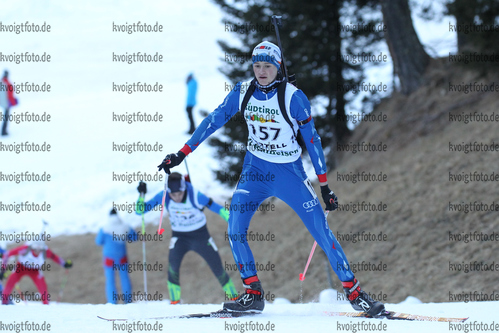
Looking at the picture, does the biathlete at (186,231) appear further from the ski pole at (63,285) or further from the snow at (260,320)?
the ski pole at (63,285)

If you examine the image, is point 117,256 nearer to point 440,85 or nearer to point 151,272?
point 151,272

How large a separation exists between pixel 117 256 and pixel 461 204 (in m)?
6.87

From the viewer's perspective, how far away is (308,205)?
17.0 feet

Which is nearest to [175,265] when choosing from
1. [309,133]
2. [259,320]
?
[259,320]

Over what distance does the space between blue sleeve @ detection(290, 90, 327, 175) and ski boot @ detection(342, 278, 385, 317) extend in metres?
1.17

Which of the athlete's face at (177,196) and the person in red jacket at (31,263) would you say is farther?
the person in red jacket at (31,263)

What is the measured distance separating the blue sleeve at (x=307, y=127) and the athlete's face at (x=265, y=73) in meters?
0.29

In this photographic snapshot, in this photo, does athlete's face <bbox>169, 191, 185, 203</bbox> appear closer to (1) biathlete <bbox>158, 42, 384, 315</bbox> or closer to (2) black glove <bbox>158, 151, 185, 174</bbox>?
(1) biathlete <bbox>158, 42, 384, 315</bbox>

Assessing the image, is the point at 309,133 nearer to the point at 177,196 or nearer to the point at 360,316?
the point at 360,316

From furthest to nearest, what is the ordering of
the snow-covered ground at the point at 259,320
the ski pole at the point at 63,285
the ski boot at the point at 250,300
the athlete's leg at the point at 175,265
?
the ski pole at the point at 63,285 → the athlete's leg at the point at 175,265 → the ski boot at the point at 250,300 → the snow-covered ground at the point at 259,320

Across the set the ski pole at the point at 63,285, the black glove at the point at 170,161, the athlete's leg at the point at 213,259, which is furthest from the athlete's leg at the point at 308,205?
the ski pole at the point at 63,285

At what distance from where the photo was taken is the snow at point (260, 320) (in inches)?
179

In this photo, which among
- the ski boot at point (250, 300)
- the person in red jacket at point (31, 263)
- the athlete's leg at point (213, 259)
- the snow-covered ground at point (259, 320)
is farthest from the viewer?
the person in red jacket at point (31, 263)

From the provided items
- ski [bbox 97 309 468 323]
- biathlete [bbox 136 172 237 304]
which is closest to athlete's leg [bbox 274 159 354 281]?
ski [bbox 97 309 468 323]
